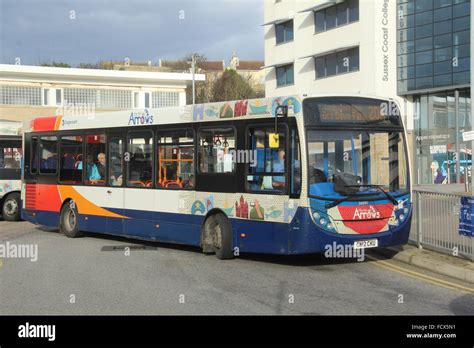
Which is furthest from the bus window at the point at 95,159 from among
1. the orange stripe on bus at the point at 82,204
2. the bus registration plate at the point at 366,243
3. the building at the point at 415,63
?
the building at the point at 415,63

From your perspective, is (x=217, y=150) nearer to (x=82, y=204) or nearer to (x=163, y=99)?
(x=82, y=204)

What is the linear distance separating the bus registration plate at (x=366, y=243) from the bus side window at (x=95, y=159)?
6.58 metres

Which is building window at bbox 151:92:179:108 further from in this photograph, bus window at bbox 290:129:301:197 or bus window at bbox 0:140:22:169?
bus window at bbox 290:129:301:197

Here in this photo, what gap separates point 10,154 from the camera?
19422 millimetres

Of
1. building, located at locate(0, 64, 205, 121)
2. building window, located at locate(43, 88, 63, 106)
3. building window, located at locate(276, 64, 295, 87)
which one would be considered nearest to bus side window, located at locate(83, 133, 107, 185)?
building, located at locate(0, 64, 205, 121)

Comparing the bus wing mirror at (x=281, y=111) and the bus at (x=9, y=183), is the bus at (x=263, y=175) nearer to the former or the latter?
the bus wing mirror at (x=281, y=111)

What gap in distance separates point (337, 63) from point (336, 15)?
323cm

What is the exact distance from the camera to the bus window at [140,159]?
12.3 m

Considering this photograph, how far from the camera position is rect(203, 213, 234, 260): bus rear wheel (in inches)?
413

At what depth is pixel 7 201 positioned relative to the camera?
63.3 feet

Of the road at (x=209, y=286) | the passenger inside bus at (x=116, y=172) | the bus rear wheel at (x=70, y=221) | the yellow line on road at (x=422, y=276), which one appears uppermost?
the passenger inside bus at (x=116, y=172)

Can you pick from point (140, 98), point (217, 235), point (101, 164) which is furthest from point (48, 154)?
point (140, 98)
